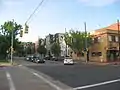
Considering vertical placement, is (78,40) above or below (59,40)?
below

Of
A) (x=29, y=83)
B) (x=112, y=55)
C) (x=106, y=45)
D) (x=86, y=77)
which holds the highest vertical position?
(x=106, y=45)

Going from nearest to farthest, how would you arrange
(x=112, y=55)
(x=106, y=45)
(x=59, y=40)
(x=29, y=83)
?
1. (x=29, y=83)
2. (x=106, y=45)
3. (x=112, y=55)
4. (x=59, y=40)

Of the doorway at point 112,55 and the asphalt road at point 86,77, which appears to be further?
the doorway at point 112,55

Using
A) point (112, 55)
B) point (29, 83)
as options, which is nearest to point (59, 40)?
point (112, 55)

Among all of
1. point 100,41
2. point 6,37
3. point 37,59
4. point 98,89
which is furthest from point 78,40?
point 98,89

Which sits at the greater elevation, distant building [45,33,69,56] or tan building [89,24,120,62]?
distant building [45,33,69,56]

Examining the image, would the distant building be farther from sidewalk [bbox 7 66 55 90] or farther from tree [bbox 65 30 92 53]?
sidewalk [bbox 7 66 55 90]

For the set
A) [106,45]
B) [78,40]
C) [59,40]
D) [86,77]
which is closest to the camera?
[86,77]

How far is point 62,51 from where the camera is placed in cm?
12381

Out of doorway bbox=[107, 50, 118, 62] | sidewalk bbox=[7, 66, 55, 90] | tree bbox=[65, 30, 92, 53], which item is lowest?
sidewalk bbox=[7, 66, 55, 90]

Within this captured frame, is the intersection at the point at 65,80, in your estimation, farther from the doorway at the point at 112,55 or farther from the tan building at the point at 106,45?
the tan building at the point at 106,45

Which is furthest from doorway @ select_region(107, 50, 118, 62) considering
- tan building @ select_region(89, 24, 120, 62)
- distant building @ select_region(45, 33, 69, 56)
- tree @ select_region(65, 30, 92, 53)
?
distant building @ select_region(45, 33, 69, 56)

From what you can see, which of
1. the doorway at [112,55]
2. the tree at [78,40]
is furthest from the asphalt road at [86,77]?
the tree at [78,40]

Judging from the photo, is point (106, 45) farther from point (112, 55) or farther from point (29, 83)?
point (29, 83)
